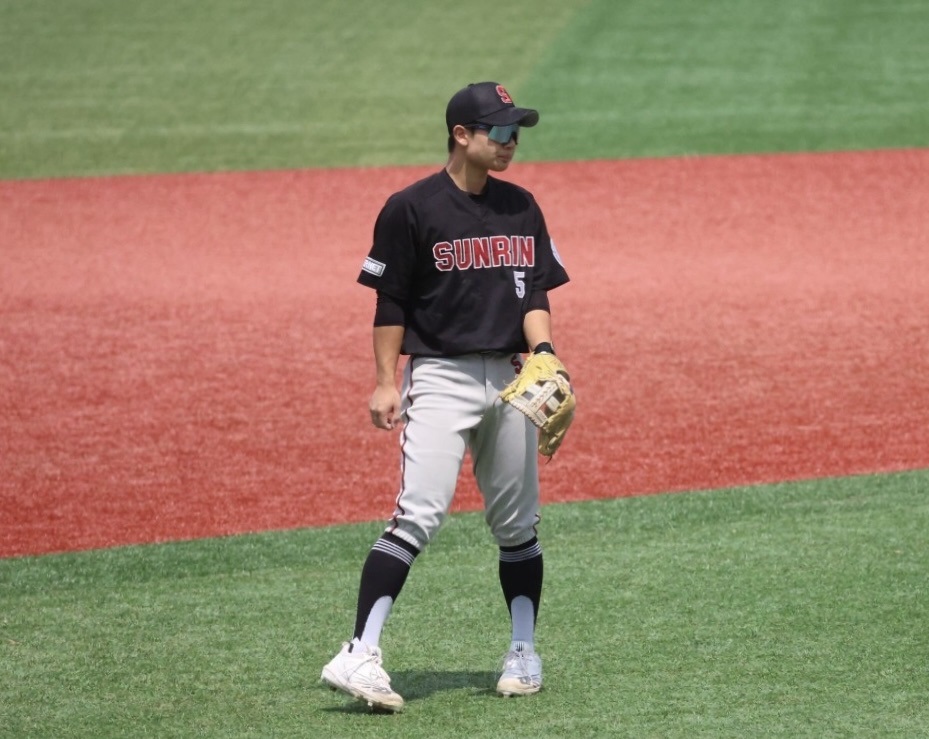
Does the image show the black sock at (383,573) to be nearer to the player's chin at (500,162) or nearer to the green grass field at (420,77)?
the player's chin at (500,162)

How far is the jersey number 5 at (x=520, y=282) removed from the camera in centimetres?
465

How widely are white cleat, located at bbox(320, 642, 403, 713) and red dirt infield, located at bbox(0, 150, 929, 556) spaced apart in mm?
2745

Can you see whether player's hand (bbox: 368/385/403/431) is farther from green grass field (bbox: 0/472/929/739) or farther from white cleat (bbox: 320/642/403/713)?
green grass field (bbox: 0/472/929/739)

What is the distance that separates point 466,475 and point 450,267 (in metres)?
3.61

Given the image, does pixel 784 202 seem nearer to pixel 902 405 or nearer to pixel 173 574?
pixel 902 405

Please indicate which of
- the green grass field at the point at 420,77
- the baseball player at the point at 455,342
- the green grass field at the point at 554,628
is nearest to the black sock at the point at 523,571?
the baseball player at the point at 455,342

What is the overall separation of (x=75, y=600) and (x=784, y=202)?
10301 millimetres

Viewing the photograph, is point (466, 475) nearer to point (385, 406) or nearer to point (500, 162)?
point (385, 406)

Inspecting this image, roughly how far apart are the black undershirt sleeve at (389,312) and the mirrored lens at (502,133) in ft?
1.82

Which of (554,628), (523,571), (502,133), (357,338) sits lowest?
(357,338)

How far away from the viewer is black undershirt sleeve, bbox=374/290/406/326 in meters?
4.60

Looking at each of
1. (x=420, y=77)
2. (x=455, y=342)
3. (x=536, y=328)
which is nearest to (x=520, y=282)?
(x=536, y=328)

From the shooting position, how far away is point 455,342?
15.0ft

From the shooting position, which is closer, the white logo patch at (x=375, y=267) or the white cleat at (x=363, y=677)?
the white cleat at (x=363, y=677)
